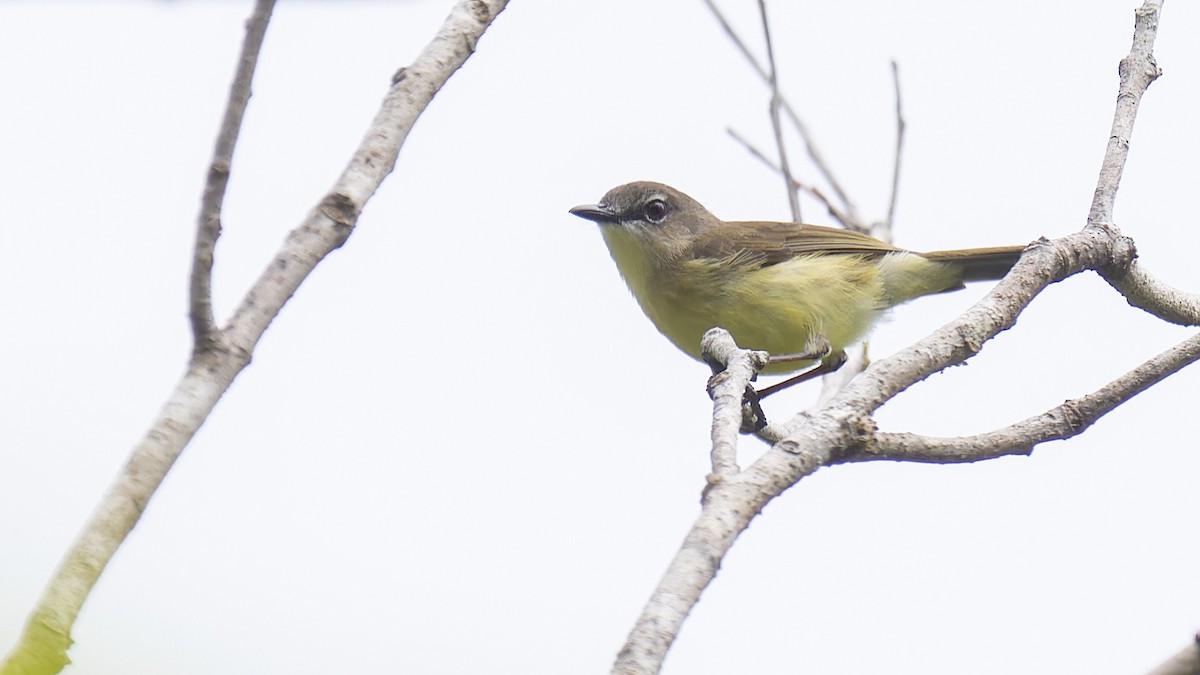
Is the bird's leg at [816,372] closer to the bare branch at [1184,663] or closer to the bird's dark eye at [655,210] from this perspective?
the bird's dark eye at [655,210]

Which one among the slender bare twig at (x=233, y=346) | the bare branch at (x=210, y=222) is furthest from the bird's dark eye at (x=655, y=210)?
the bare branch at (x=210, y=222)

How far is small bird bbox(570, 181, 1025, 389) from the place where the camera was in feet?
20.2

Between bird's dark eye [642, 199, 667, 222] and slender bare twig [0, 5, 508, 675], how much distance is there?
3.90 m

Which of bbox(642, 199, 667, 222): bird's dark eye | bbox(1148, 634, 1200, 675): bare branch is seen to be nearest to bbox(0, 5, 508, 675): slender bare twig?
bbox(1148, 634, 1200, 675): bare branch

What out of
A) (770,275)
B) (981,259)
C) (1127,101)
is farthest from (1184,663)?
(981,259)

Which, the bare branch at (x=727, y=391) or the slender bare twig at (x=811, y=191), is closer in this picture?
the bare branch at (x=727, y=391)

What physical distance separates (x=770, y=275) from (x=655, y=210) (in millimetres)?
1028

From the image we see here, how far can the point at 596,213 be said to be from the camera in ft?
22.8

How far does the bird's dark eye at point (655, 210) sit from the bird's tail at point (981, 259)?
156 centimetres

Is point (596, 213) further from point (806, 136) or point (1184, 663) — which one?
point (1184, 663)

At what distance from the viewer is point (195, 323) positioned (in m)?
2.20

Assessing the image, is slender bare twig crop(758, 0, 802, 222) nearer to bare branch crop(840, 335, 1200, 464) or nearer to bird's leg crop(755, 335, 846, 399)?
bird's leg crop(755, 335, 846, 399)

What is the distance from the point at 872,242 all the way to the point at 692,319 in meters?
1.26

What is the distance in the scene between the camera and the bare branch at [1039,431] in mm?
3004
